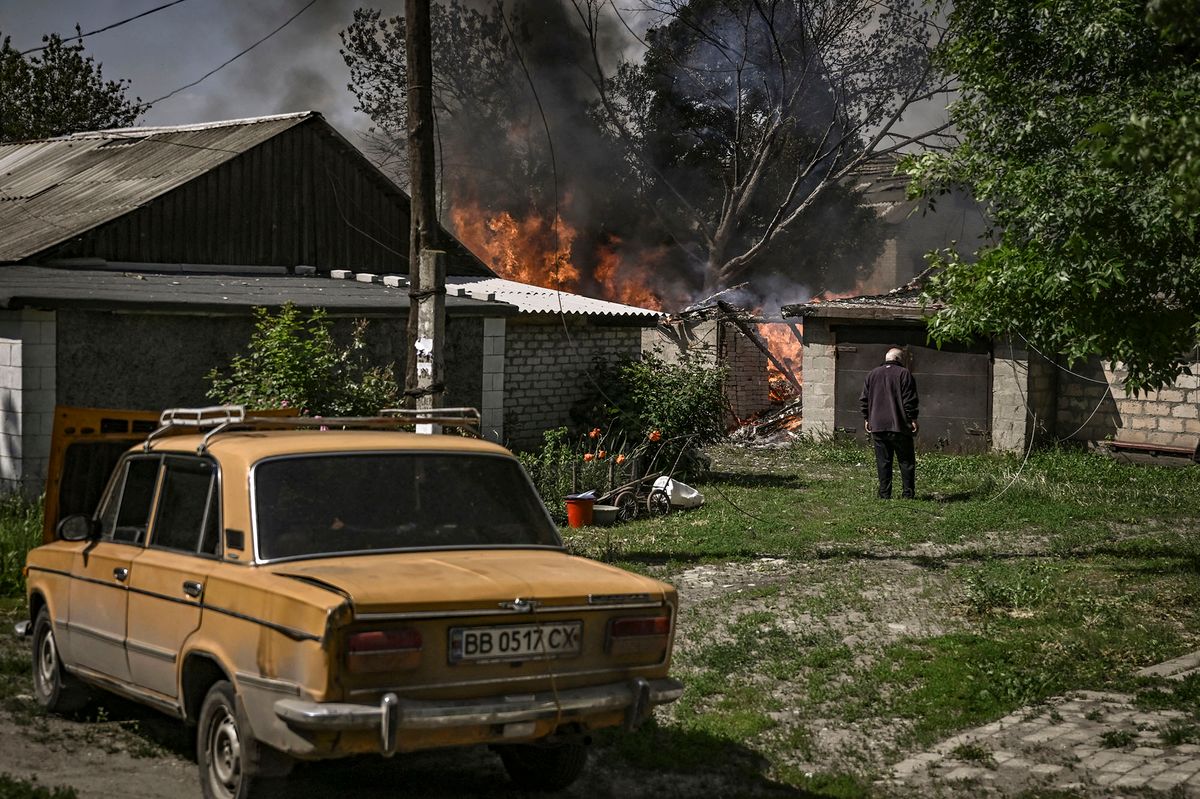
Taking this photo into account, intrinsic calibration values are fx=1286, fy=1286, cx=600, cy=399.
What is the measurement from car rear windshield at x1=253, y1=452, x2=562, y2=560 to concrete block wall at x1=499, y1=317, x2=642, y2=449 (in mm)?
12329

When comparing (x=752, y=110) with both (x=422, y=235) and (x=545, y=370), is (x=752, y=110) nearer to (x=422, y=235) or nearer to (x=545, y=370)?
(x=545, y=370)

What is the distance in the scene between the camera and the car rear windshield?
17.8ft

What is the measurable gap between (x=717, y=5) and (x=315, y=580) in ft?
118

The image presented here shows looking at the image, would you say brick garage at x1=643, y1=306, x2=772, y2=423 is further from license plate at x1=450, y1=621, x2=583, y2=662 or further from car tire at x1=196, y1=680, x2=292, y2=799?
car tire at x1=196, y1=680, x2=292, y2=799

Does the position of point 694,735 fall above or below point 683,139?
below

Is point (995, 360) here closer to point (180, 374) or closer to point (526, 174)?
point (180, 374)

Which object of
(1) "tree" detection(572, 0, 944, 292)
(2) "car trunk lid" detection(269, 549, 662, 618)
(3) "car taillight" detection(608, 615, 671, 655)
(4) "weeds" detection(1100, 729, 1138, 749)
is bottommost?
(4) "weeds" detection(1100, 729, 1138, 749)

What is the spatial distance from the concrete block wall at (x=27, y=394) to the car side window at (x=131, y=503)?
6.89 m

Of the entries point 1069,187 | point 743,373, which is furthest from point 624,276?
point 1069,187

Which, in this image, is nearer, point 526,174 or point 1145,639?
point 1145,639

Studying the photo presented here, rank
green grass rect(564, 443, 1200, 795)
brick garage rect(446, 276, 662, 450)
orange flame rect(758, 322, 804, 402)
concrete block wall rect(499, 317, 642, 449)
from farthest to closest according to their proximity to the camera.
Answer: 1. orange flame rect(758, 322, 804, 402)
2. concrete block wall rect(499, 317, 642, 449)
3. brick garage rect(446, 276, 662, 450)
4. green grass rect(564, 443, 1200, 795)

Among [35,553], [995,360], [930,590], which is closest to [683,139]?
[995,360]

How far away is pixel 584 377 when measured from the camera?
65.6ft

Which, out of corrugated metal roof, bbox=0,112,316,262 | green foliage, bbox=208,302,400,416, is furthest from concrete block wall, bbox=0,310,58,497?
corrugated metal roof, bbox=0,112,316,262
